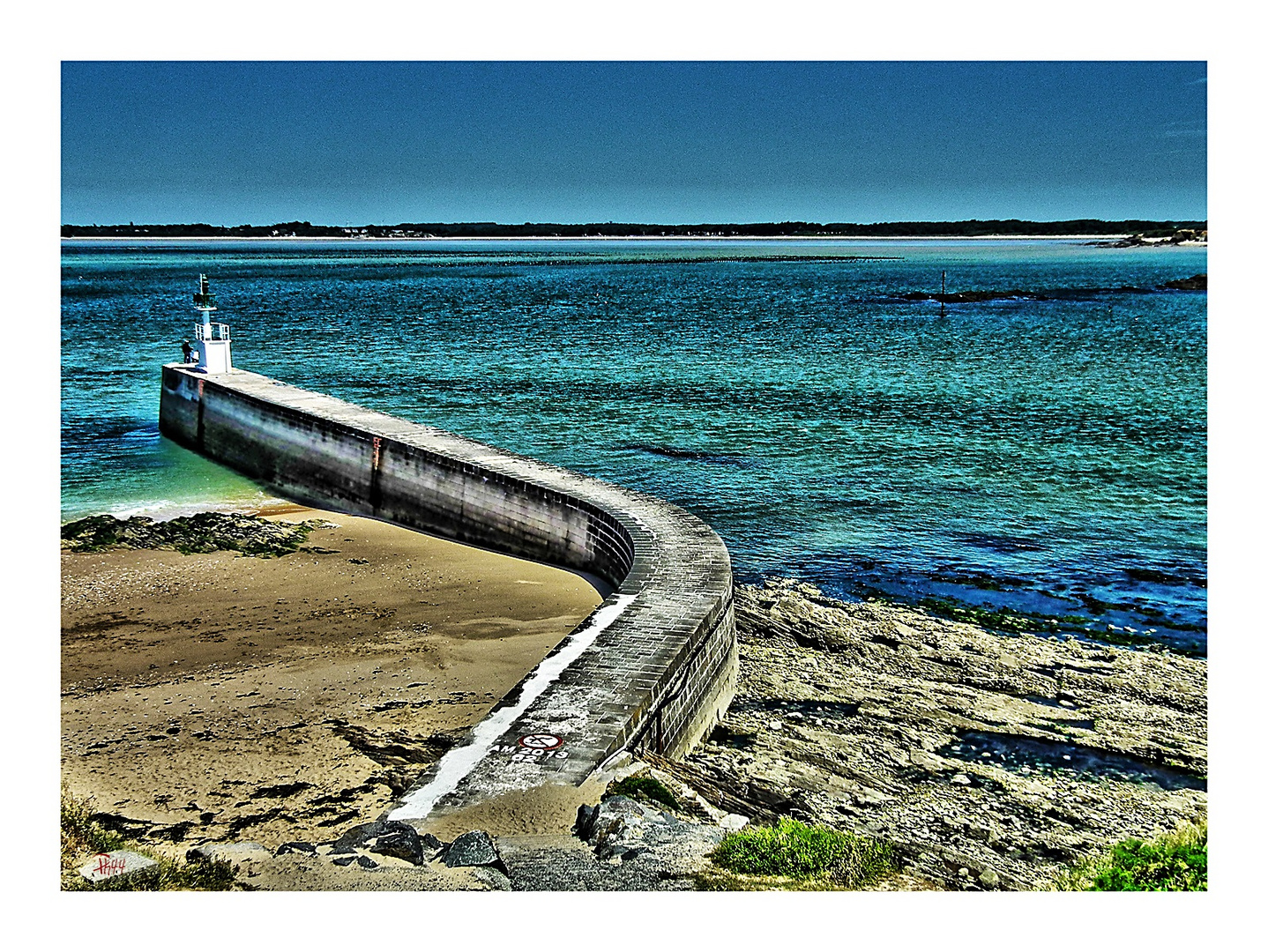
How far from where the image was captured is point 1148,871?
22.2 feet

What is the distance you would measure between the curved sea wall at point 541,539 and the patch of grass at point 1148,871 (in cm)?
305

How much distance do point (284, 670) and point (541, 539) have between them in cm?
433

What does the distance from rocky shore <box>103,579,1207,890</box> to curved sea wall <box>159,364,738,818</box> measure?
44 centimetres

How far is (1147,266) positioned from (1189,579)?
263 ft

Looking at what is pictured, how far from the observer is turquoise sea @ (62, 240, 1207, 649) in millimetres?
15789

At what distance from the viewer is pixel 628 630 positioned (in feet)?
31.9

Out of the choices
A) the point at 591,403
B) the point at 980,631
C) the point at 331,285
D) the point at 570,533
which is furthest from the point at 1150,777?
the point at 331,285

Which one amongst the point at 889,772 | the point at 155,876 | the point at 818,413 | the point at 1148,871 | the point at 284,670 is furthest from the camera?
the point at 818,413

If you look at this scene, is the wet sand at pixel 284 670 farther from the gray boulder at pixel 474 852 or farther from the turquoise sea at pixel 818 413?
the turquoise sea at pixel 818 413

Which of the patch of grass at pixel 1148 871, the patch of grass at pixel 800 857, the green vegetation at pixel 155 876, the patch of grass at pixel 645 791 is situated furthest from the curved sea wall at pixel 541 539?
the patch of grass at pixel 1148 871

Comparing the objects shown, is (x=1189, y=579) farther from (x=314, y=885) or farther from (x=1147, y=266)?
(x=1147, y=266)
